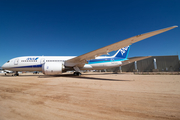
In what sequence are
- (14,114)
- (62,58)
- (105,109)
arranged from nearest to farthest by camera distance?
(14,114), (105,109), (62,58)

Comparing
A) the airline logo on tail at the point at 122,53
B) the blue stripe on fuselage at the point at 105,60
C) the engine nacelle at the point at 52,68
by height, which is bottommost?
the engine nacelle at the point at 52,68

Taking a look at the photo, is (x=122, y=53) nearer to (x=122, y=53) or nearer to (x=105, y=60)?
(x=122, y=53)

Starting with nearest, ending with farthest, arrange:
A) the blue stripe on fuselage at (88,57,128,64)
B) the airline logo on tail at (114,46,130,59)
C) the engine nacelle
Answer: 1. the engine nacelle
2. the blue stripe on fuselage at (88,57,128,64)
3. the airline logo on tail at (114,46,130,59)

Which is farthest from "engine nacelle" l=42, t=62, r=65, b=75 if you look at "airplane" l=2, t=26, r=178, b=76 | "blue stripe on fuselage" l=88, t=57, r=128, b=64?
"blue stripe on fuselage" l=88, t=57, r=128, b=64

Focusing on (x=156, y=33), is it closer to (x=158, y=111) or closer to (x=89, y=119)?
(x=158, y=111)

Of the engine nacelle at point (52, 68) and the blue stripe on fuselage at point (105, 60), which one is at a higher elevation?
the blue stripe on fuselage at point (105, 60)

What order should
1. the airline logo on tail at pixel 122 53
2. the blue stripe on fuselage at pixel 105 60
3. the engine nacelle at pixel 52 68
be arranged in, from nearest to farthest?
the engine nacelle at pixel 52 68 < the blue stripe on fuselage at pixel 105 60 < the airline logo on tail at pixel 122 53

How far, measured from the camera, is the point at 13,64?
1157cm

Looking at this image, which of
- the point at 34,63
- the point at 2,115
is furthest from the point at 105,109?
the point at 34,63

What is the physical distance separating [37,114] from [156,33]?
7.05m

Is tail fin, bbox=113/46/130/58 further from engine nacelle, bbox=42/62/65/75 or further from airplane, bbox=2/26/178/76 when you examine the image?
engine nacelle, bbox=42/62/65/75

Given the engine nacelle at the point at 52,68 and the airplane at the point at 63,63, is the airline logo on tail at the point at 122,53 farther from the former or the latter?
the engine nacelle at the point at 52,68

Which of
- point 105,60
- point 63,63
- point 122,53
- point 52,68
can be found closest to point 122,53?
point 122,53

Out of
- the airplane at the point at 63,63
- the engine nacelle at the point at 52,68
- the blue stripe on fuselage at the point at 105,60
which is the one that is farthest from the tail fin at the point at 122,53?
the engine nacelle at the point at 52,68
